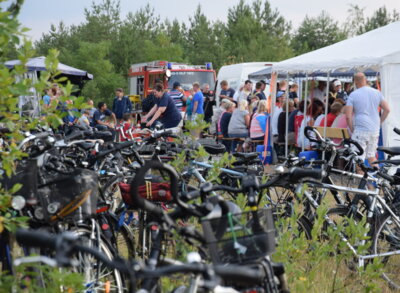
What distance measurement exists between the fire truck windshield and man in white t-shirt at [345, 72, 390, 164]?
50.6 ft

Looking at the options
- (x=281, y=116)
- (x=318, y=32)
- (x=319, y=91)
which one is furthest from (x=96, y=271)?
(x=318, y=32)

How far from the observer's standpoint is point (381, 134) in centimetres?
1250

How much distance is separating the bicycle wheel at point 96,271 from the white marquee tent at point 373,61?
25.0ft

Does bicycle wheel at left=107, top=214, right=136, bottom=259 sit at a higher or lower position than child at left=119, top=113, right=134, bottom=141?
lower

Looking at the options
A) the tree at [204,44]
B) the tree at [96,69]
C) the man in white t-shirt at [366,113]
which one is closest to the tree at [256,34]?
the tree at [204,44]

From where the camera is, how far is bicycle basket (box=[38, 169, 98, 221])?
3438 millimetres

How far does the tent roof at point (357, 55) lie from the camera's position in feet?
39.7

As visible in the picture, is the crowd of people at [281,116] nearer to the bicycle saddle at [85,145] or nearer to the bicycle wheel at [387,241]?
the bicycle saddle at [85,145]

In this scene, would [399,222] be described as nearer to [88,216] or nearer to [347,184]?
[347,184]

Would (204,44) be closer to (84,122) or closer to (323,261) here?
(84,122)

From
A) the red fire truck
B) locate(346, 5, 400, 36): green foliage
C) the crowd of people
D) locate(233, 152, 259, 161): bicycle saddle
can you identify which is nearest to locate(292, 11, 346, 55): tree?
locate(346, 5, 400, 36): green foliage

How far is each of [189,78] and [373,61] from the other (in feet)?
49.1

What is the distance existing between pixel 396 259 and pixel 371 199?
54 cm

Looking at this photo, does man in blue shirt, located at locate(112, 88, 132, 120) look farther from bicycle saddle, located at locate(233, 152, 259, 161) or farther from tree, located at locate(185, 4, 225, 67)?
tree, located at locate(185, 4, 225, 67)
